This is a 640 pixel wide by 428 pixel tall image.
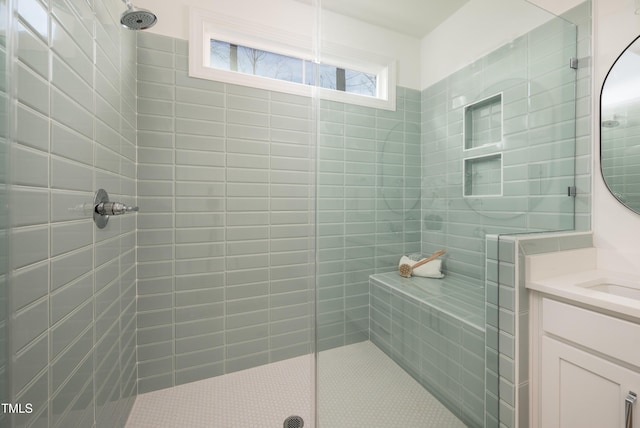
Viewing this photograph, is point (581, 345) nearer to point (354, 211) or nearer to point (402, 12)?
point (354, 211)

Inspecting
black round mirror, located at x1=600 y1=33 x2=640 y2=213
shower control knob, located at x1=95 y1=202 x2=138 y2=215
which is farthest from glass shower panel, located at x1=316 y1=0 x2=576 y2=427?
shower control knob, located at x1=95 y1=202 x2=138 y2=215

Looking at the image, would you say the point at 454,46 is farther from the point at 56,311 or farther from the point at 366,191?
the point at 56,311

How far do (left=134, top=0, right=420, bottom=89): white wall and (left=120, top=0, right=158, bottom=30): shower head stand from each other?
631 millimetres

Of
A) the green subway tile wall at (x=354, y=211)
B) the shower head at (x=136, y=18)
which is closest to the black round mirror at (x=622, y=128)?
the green subway tile wall at (x=354, y=211)

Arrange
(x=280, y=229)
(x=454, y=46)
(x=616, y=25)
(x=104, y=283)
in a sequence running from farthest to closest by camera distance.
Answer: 1. (x=280, y=229)
2. (x=454, y=46)
3. (x=616, y=25)
4. (x=104, y=283)

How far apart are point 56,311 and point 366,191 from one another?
113 cm

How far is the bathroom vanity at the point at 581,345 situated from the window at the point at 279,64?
101cm

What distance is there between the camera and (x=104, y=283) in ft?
3.39

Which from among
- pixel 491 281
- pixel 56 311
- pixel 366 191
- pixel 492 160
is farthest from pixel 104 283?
pixel 492 160

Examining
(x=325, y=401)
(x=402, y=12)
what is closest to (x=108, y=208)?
(x=325, y=401)

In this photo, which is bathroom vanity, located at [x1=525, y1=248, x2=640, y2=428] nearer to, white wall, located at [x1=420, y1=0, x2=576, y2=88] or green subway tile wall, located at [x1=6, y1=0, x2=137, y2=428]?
white wall, located at [x1=420, y1=0, x2=576, y2=88]

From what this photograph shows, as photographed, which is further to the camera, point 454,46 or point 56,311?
point 454,46

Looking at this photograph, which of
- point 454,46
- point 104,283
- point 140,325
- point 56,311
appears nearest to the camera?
point 56,311

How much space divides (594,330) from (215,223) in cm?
177
